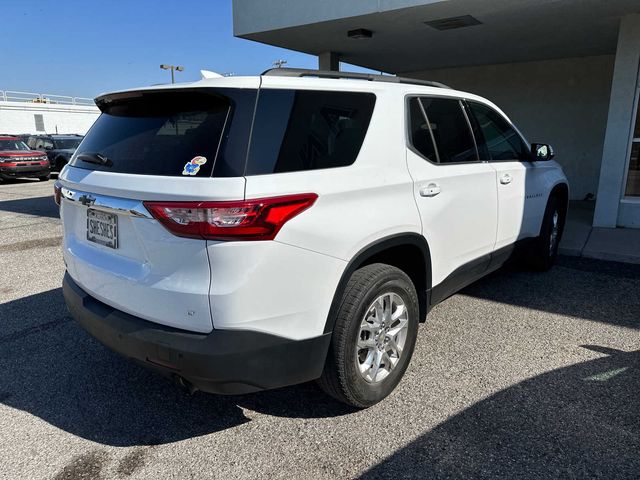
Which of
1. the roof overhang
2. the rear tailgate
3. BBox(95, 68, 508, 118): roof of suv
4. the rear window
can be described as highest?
the roof overhang

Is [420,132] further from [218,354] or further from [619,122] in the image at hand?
[619,122]

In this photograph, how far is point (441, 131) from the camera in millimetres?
3377

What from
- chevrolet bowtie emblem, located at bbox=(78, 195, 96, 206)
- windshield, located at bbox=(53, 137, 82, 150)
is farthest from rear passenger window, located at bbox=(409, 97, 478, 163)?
windshield, located at bbox=(53, 137, 82, 150)

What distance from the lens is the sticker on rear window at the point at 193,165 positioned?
2.15 m

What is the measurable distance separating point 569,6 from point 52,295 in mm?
7590

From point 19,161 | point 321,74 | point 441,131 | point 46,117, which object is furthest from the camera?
point 46,117

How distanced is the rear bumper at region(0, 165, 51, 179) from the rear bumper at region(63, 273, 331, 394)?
55.4 feet

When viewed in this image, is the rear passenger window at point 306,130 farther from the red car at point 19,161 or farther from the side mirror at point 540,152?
the red car at point 19,161

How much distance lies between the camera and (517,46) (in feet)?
30.9

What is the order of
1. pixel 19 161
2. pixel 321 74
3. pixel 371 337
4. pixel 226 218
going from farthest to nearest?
1. pixel 19 161
2. pixel 321 74
3. pixel 371 337
4. pixel 226 218

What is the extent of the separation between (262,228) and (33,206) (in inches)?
440

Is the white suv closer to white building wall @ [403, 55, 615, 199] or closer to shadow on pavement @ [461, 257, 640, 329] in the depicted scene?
shadow on pavement @ [461, 257, 640, 329]

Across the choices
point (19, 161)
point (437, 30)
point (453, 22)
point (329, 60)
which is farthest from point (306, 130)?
point (19, 161)

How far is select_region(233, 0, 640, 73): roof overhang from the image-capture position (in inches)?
274
